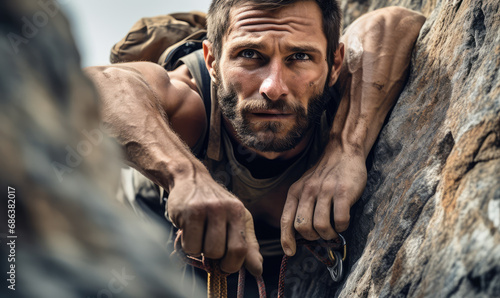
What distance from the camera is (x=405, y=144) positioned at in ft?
4.72

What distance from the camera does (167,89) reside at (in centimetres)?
168

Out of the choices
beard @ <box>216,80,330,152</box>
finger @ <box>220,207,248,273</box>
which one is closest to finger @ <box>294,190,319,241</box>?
beard @ <box>216,80,330,152</box>

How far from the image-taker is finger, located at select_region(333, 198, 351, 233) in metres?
1.38

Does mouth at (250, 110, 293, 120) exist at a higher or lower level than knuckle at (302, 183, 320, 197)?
higher

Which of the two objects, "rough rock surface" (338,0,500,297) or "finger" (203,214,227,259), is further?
"finger" (203,214,227,259)

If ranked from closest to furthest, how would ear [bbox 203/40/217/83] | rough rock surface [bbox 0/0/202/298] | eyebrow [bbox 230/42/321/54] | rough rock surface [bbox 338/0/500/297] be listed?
rough rock surface [bbox 0/0/202/298]
rough rock surface [bbox 338/0/500/297]
eyebrow [bbox 230/42/321/54]
ear [bbox 203/40/217/83]

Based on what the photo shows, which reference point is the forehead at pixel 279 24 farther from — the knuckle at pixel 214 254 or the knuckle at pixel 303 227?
the knuckle at pixel 214 254

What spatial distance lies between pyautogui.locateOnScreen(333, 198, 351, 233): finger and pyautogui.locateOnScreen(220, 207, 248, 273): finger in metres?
0.40

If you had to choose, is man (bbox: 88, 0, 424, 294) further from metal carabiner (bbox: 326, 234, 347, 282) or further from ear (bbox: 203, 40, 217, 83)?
metal carabiner (bbox: 326, 234, 347, 282)

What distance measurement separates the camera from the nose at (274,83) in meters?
1.51

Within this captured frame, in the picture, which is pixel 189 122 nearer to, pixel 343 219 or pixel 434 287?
pixel 343 219

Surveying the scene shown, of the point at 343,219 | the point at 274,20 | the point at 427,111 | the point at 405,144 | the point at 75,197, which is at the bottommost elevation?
the point at 343,219

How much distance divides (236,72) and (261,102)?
0.52 ft

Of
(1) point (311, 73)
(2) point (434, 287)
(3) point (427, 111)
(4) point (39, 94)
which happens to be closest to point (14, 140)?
(4) point (39, 94)
